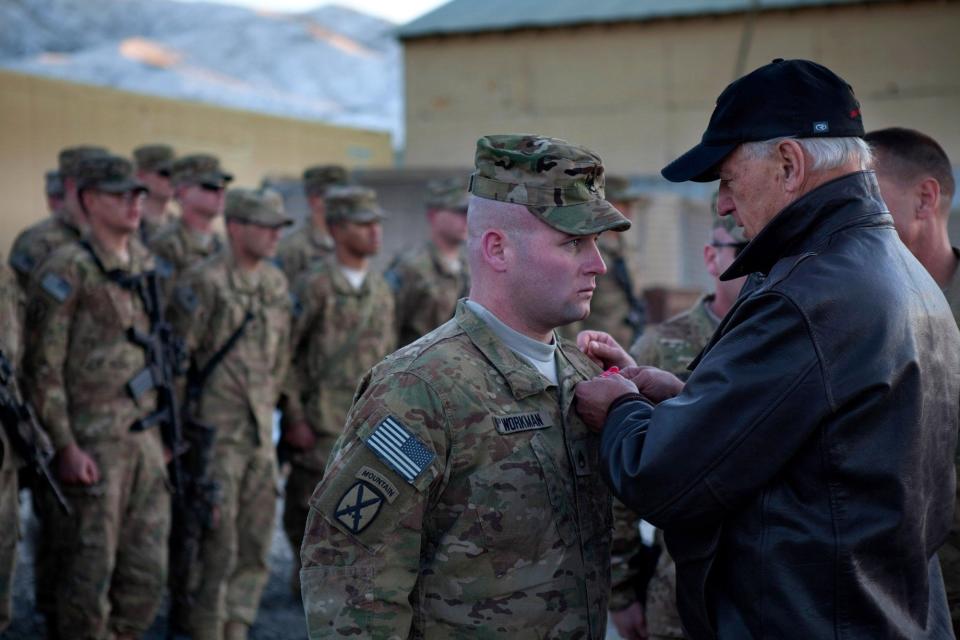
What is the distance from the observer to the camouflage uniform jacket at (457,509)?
7.39ft

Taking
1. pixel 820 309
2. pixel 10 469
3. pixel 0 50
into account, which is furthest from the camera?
pixel 0 50

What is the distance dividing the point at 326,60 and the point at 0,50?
1554 cm

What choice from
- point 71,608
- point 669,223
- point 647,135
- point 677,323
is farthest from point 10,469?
point 647,135

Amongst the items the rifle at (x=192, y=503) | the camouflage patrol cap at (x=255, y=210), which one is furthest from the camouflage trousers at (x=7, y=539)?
the camouflage patrol cap at (x=255, y=210)

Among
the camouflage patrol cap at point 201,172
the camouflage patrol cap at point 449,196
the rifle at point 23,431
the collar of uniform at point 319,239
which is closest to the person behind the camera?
the rifle at point 23,431

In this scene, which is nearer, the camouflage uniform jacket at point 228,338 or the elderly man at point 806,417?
the elderly man at point 806,417

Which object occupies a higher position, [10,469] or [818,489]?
[818,489]

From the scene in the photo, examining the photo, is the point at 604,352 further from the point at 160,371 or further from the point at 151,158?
the point at 151,158

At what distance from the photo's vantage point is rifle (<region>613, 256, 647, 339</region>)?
950cm

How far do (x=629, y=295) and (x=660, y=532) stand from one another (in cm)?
603

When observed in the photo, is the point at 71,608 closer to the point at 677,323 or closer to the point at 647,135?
the point at 677,323

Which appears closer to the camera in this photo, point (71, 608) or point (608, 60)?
point (71, 608)

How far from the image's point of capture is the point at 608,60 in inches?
850

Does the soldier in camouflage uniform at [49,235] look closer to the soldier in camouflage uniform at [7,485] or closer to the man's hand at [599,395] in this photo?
the soldier in camouflage uniform at [7,485]
